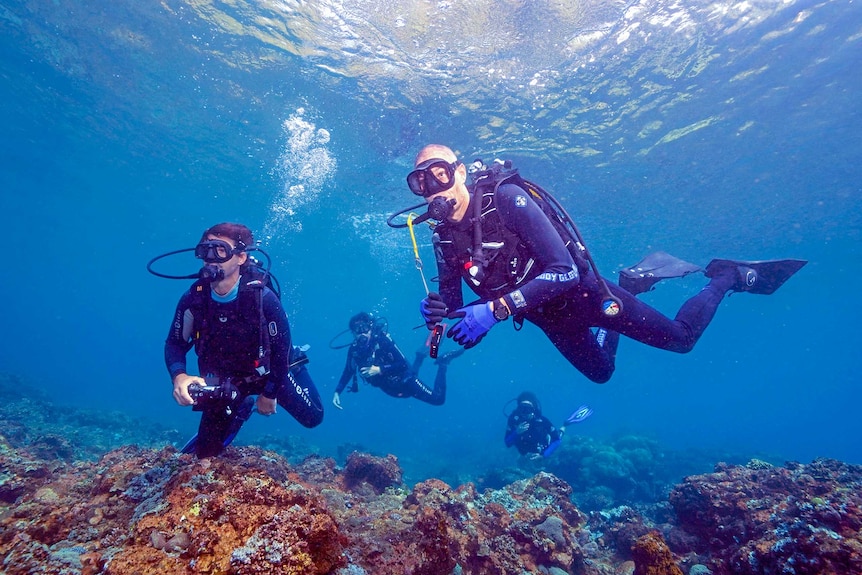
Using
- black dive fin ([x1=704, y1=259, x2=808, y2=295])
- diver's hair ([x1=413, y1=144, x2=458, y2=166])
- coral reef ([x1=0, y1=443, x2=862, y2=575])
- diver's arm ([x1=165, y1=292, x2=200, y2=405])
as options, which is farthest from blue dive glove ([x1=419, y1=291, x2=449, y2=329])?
black dive fin ([x1=704, y1=259, x2=808, y2=295])

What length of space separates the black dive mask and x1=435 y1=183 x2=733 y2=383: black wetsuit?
95.8 inches

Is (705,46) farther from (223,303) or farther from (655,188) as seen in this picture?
(223,303)

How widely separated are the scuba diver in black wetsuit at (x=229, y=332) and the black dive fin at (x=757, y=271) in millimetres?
6379

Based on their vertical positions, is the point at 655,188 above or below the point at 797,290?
below

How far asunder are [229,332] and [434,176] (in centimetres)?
311

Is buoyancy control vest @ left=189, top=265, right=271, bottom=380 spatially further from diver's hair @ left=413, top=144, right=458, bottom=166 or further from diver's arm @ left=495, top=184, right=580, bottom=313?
diver's arm @ left=495, top=184, right=580, bottom=313

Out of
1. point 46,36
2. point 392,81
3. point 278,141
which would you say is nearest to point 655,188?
point 392,81

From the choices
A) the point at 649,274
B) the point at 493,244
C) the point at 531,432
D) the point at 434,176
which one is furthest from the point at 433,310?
the point at 531,432

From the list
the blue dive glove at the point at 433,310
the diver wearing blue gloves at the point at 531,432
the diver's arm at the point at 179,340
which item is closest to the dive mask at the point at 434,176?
the blue dive glove at the point at 433,310

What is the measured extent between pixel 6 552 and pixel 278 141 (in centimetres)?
1971

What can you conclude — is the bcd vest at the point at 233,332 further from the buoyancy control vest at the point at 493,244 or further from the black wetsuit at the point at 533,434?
the black wetsuit at the point at 533,434

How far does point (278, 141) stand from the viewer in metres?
19.2

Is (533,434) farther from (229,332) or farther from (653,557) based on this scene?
(229,332)

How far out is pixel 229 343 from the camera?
4875 mm
